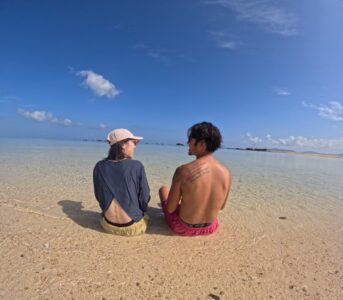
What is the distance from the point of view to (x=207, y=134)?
9.50 feet

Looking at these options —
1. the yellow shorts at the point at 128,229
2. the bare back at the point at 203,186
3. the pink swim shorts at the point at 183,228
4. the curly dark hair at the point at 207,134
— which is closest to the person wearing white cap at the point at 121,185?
the yellow shorts at the point at 128,229

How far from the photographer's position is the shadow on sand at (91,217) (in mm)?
3461

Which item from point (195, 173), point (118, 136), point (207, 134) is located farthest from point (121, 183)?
Answer: point (207, 134)

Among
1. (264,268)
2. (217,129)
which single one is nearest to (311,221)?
(264,268)

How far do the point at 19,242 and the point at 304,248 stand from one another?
3.78 metres

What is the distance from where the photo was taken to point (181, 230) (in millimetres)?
3277

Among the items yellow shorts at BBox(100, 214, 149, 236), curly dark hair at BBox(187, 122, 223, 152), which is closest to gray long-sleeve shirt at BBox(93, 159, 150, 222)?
yellow shorts at BBox(100, 214, 149, 236)

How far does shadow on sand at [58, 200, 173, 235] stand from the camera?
3.46 m

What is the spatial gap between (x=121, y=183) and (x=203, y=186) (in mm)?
1092

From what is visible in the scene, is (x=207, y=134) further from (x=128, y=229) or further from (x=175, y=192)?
(x=128, y=229)

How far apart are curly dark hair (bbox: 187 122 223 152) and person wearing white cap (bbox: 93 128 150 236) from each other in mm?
809

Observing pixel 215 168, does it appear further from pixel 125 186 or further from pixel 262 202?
pixel 262 202

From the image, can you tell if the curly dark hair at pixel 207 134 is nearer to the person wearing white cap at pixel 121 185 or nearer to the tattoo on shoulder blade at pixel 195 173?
the tattoo on shoulder blade at pixel 195 173

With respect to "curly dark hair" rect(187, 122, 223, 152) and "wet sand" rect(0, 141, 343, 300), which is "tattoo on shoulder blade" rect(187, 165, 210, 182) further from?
"wet sand" rect(0, 141, 343, 300)
